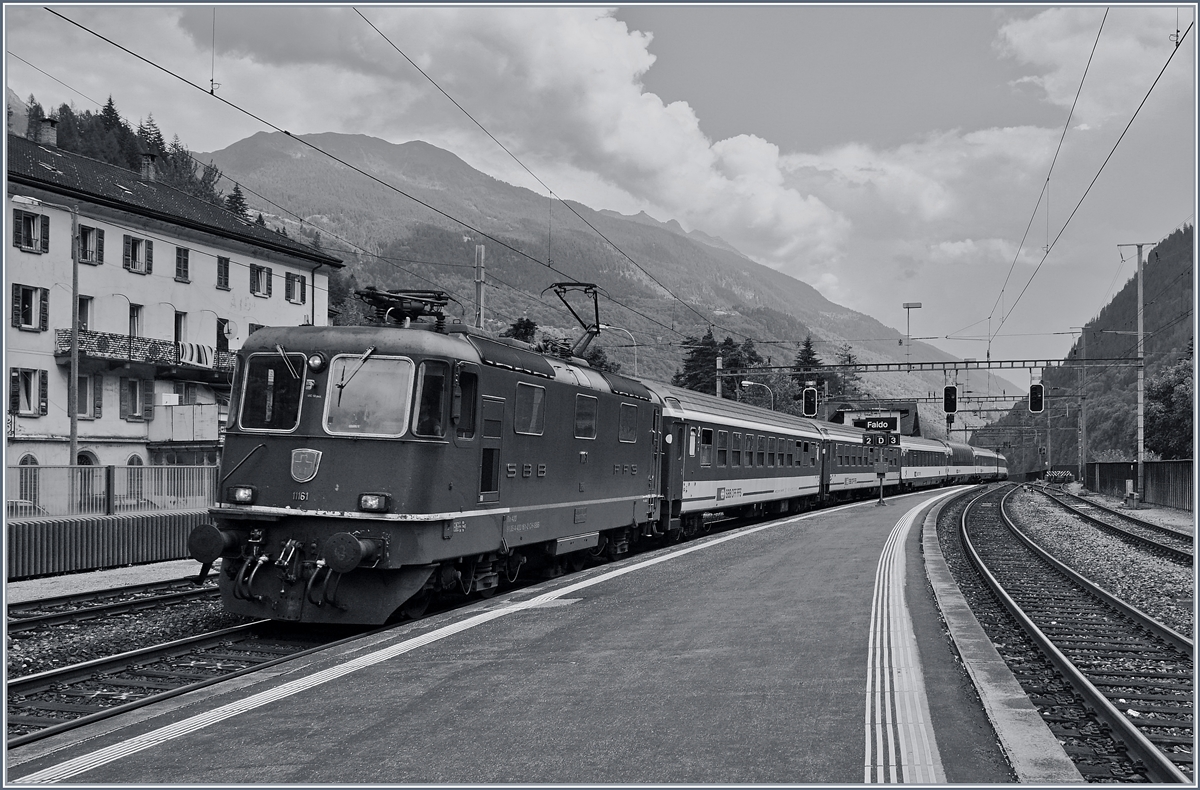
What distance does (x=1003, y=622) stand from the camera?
1230cm

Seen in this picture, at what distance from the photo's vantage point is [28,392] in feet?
125

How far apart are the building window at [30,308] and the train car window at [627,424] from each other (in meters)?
29.3

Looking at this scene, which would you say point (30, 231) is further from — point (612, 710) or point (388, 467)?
point (612, 710)

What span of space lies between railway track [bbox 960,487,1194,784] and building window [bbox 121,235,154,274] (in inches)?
1447

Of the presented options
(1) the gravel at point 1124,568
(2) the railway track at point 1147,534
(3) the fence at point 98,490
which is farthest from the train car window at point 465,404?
(2) the railway track at point 1147,534

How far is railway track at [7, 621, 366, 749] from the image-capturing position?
7.61 metres

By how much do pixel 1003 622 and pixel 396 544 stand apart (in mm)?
7186

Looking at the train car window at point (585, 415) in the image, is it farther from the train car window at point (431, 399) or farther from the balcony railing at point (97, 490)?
the balcony railing at point (97, 490)

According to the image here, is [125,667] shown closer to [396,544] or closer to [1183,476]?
[396,544]

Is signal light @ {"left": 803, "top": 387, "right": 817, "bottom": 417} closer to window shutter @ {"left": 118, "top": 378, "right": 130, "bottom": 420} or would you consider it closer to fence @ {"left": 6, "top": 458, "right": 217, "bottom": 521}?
window shutter @ {"left": 118, "top": 378, "right": 130, "bottom": 420}

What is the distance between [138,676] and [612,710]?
454cm

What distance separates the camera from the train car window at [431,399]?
35.7 feet

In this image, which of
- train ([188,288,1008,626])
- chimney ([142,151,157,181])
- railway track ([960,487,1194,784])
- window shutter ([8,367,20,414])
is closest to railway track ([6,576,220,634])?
train ([188,288,1008,626])

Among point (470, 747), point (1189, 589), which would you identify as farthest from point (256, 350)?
point (1189, 589)
